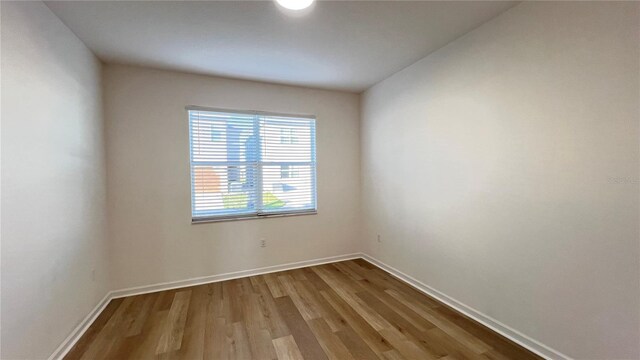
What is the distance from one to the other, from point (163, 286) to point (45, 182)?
5.62 ft

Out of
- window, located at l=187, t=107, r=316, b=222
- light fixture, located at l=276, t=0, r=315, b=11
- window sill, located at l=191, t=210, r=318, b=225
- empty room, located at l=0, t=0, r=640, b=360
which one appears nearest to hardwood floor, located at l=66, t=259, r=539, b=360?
empty room, located at l=0, t=0, r=640, b=360

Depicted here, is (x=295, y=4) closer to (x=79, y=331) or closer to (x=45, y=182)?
(x=45, y=182)

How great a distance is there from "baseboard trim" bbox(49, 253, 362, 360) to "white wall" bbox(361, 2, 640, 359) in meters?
1.48

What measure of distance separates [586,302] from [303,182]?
9.65ft

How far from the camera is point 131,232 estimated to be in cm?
284

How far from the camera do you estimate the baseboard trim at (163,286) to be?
197cm

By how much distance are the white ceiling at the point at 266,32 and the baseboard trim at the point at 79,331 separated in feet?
8.10

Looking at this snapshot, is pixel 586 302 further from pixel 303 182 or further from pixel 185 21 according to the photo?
pixel 185 21

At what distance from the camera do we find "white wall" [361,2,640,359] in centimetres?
145

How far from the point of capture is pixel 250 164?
11.0 feet

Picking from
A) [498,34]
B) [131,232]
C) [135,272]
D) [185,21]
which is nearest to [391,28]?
[498,34]

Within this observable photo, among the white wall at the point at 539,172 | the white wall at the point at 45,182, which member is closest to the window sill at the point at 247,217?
the white wall at the point at 45,182

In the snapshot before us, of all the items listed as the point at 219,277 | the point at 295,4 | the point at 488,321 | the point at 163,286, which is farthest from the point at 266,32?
the point at 488,321

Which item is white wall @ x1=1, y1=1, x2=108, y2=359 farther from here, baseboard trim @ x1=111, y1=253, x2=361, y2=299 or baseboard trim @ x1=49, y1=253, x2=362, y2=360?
baseboard trim @ x1=111, y1=253, x2=361, y2=299
